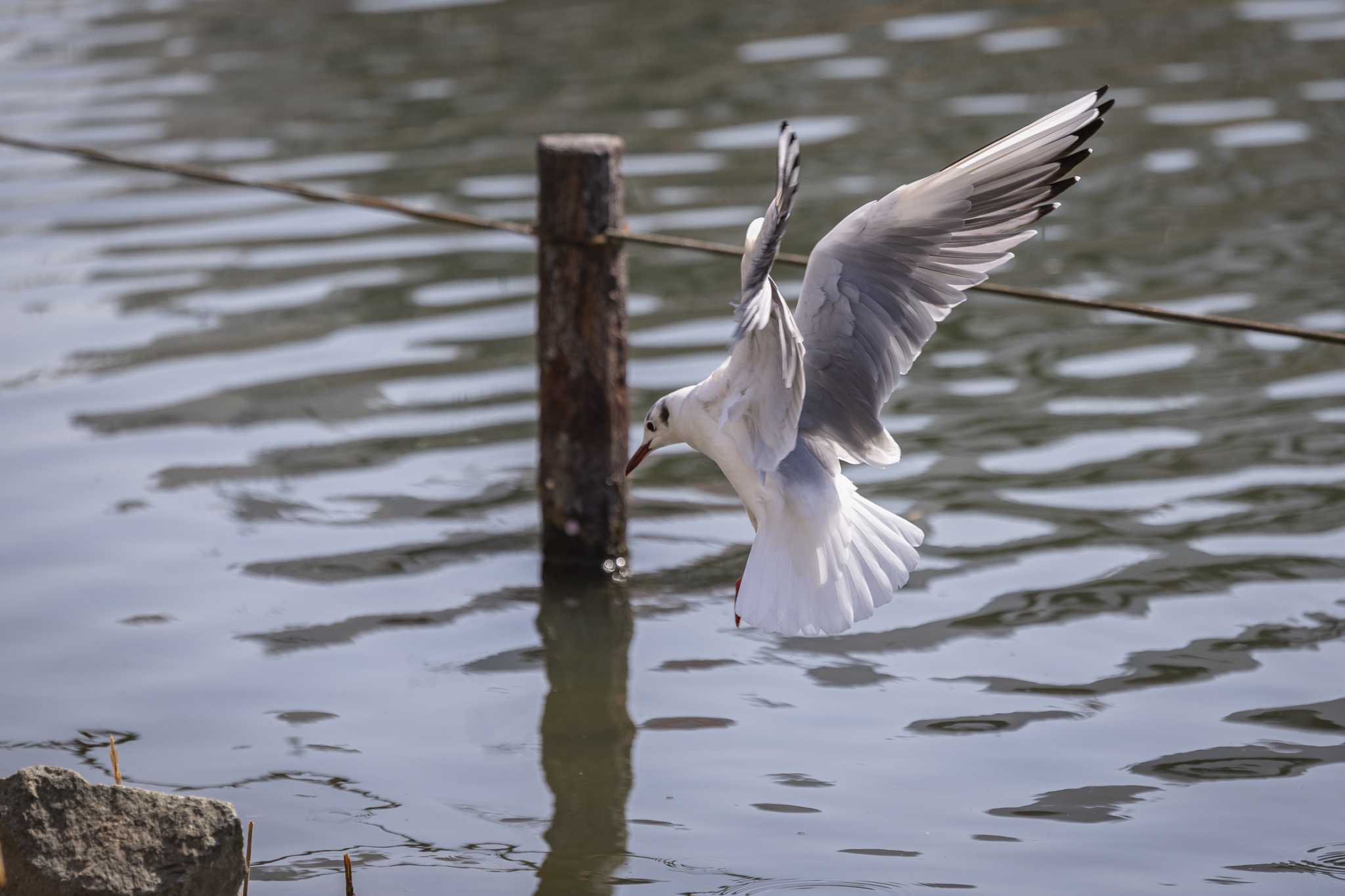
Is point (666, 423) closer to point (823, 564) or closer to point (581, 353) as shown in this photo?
point (823, 564)

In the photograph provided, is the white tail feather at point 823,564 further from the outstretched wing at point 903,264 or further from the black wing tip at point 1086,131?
the black wing tip at point 1086,131

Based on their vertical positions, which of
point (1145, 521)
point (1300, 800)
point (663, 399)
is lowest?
point (1300, 800)

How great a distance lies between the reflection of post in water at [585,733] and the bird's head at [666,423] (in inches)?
29.2

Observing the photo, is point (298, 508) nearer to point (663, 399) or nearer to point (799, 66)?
point (663, 399)

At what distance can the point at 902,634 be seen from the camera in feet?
14.6

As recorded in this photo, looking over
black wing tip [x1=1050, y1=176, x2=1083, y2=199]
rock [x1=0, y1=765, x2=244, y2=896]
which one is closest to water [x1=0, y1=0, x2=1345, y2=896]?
rock [x1=0, y1=765, x2=244, y2=896]

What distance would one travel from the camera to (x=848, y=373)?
11.3 feet

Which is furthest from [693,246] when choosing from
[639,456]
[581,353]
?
[639,456]

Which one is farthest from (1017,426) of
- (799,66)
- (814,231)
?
(799,66)

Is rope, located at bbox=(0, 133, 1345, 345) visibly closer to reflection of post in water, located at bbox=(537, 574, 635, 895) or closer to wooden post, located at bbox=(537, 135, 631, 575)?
wooden post, located at bbox=(537, 135, 631, 575)

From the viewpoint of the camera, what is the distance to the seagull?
3115mm

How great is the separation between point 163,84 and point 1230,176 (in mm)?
6793

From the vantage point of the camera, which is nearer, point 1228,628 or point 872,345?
point 872,345

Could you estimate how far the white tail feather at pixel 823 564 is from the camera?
3.12m
